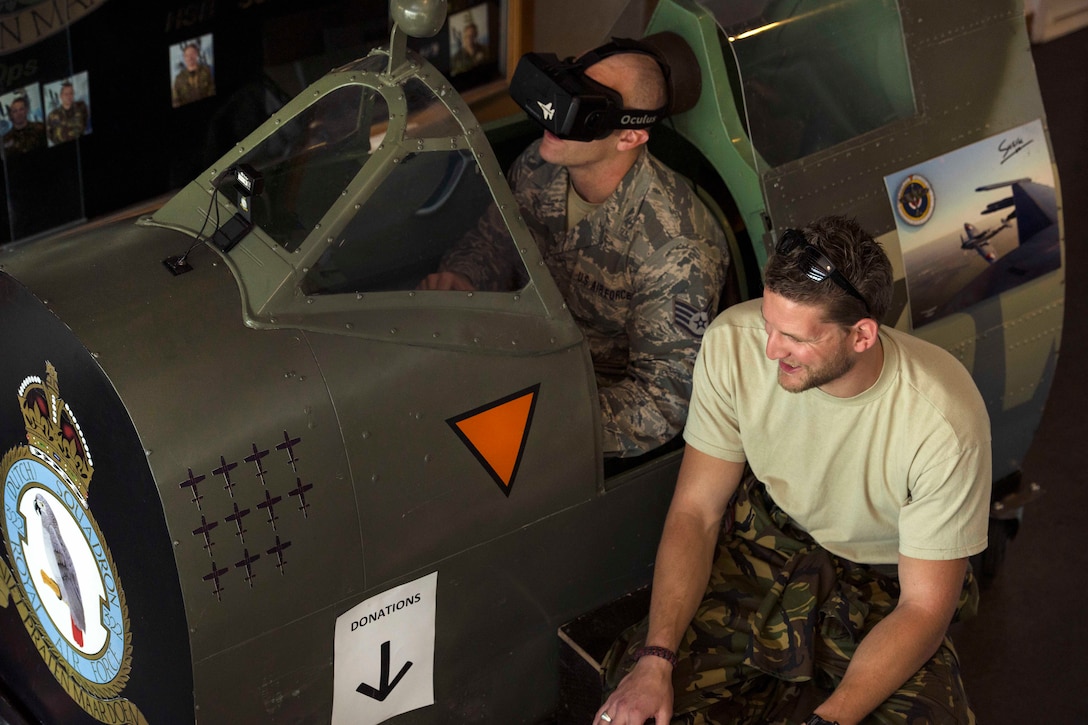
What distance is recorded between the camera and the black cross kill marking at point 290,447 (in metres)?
2.14

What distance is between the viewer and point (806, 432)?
2.48 m

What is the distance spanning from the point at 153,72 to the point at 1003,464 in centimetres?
304

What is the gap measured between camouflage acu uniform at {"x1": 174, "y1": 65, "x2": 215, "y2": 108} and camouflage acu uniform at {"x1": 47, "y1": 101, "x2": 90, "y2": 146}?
13.4 inches

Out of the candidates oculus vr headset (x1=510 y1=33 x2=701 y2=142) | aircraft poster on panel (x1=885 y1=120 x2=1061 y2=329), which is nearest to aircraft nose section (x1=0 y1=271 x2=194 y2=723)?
oculus vr headset (x1=510 y1=33 x2=701 y2=142)

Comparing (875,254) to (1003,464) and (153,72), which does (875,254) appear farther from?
(153,72)

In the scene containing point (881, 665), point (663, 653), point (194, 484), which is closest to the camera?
point (194, 484)

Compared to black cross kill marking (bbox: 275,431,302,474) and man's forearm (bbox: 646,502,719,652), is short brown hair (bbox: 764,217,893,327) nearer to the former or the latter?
man's forearm (bbox: 646,502,719,652)

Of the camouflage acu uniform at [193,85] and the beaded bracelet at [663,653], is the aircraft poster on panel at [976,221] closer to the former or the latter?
the beaded bracelet at [663,653]

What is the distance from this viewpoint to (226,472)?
6.85ft

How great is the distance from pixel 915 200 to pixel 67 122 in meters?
2.77

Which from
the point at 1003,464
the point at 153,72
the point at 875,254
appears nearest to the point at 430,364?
the point at 875,254

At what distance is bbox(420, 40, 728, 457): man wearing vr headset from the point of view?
2.70m

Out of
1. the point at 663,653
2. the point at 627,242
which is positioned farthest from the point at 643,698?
the point at 627,242

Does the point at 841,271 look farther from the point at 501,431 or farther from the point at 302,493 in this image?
the point at 302,493
